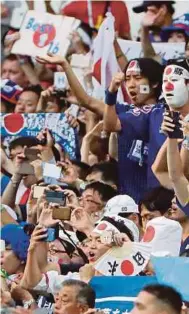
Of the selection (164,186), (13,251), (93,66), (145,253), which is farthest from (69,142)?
(145,253)

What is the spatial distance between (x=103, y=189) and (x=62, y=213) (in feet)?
2.22

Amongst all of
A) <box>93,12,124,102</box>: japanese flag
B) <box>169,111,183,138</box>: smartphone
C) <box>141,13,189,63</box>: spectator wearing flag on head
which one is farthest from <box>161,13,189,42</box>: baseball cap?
<box>169,111,183,138</box>: smartphone

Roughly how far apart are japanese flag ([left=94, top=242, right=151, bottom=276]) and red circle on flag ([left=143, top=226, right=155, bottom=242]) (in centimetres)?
8

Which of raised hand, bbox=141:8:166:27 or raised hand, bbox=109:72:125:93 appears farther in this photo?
raised hand, bbox=141:8:166:27

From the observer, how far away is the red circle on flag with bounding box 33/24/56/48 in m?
12.3

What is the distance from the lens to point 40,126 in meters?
11.2

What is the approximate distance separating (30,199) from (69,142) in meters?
1.11

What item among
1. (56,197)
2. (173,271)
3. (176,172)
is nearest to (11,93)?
(56,197)

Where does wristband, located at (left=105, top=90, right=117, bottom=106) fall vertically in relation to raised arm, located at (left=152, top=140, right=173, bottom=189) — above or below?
above

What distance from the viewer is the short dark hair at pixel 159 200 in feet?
28.3

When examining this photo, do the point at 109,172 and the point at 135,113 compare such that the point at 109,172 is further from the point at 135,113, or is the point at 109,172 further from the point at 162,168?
the point at 162,168

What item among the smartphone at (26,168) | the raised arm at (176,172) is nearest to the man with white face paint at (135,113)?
the smartphone at (26,168)

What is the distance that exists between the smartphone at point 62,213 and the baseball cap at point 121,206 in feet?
0.75

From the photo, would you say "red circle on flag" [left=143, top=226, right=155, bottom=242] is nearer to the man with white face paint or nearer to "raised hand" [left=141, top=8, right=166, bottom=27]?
the man with white face paint
